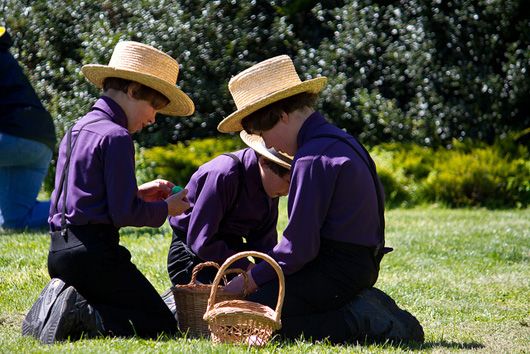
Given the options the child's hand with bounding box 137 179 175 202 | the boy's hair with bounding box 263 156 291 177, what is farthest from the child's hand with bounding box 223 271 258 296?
the child's hand with bounding box 137 179 175 202

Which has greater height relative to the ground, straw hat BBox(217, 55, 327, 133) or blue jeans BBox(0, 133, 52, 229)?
straw hat BBox(217, 55, 327, 133)

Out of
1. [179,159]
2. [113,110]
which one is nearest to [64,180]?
[113,110]

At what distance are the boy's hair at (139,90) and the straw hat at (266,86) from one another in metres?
0.41

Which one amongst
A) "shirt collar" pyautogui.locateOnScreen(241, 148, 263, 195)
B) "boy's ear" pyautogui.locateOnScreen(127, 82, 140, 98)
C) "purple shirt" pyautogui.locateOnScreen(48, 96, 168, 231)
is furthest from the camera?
"shirt collar" pyautogui.locateOnScreen(241, 148, 263, 195)

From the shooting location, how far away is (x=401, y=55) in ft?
38.2

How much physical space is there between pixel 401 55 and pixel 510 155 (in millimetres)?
1856

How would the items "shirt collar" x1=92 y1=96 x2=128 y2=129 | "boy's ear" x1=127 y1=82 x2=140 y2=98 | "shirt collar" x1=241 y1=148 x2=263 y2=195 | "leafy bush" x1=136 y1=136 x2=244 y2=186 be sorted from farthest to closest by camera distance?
"leafy bush" x1=136 y1=136 x2=244 y2=186 → "shirt collar" x1=241 y1=148 x2=263 y2=195 → "boy's ear" x1=127 y1=82 x2=140 y2=98 → "shirt collar" x1=92 y1=96 x2=128 y2=129

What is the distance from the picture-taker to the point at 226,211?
507 centimetres

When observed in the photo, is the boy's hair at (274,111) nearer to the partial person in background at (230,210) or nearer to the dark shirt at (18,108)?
the partial person in background at (230,210)

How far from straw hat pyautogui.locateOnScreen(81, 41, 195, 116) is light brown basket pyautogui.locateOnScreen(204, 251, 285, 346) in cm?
115

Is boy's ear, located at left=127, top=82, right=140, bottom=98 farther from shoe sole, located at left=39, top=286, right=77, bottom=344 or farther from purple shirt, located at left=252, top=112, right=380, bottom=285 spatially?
shoe sole, located at left=39, top=286, right=77, bottom=344

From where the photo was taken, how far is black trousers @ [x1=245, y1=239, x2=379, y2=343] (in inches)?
178

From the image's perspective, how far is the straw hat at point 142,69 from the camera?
4844 mm

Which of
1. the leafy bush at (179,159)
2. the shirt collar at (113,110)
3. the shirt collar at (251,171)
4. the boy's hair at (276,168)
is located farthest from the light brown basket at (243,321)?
the leafy bush at (179,159)
